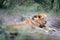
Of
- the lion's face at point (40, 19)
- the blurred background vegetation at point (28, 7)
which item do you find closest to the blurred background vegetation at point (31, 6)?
the blurred background vegetation at point (28, 7)

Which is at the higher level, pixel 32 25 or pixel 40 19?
pixel 40 19

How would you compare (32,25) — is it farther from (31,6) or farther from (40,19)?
(31,6)

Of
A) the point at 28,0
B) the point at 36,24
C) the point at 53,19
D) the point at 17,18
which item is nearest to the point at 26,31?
the point at 36,24

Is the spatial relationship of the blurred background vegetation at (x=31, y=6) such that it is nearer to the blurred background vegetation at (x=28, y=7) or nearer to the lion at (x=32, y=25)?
the blurred background vegetation at (x=28, y=7)

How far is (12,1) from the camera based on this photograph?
19.3 meters

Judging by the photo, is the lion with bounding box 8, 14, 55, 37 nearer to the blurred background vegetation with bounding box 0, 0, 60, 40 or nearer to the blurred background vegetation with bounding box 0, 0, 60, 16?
the blurred background vegetation with bounding box 0, 0, 60, 40

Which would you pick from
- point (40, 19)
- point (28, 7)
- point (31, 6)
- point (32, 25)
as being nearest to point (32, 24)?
point (32, 25)

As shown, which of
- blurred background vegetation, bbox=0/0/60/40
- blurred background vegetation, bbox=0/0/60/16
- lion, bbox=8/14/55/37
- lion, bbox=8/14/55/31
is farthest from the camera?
blurred background vegetation, bbox=0/0/60/16

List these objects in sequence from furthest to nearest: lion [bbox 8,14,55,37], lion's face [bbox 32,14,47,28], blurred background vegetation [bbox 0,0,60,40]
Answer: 1. blurred background vegetation [bbox 0,0,60,40]
2. lion's face [bbox 32,14,47,28]
3. lion [bbox 8,14,55,37]

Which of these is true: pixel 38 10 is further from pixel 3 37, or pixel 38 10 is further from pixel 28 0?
pixel 3 37

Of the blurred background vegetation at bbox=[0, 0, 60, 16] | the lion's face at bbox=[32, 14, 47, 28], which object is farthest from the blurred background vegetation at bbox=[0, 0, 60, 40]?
the lion's face at bbox=[32, 14, 47, 28]

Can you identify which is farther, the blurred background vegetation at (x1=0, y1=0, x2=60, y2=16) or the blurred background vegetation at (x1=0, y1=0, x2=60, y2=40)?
the blurred background vegetation at (x1=0, y1=0, x2=60, y2=16)

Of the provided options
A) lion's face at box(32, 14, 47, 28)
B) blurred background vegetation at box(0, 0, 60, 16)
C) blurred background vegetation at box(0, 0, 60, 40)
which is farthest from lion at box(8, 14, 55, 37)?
blurred background vegetation at box(0, 0, 60, 16)

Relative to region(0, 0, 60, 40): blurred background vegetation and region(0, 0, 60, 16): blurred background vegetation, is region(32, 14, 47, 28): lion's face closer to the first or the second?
region(0, 0, 60, 40): blurred background vegetation
